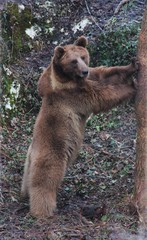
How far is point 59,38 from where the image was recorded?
39.3ft

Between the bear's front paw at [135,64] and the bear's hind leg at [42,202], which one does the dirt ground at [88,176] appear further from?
the bear's front paw at [135,64]

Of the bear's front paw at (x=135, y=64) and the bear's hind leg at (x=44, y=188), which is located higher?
the bear's front paw at (x=135, y=64)

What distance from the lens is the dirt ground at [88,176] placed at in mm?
7117

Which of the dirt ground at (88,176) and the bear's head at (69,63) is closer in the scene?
the dirt ground at (88,176)

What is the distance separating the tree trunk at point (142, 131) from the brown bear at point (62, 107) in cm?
Answer: 70

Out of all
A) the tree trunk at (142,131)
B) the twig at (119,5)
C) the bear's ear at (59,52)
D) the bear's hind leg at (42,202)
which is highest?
the twig at (119,5)

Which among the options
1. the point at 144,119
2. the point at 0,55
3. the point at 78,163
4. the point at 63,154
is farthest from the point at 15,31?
the point at 144,119

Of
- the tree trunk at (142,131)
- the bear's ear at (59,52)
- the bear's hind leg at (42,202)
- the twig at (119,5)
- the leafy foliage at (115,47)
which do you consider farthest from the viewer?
the twig at (119,5)

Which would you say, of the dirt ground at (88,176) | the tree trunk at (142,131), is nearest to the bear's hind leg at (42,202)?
the dirt ground at (88,176)

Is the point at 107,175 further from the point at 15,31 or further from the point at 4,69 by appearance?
the point at 15,31

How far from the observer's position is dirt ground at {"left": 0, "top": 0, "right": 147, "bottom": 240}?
280 inches

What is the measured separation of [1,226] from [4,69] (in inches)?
160

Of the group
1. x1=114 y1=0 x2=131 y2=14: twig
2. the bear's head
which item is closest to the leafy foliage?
x1=114 y1=0 x2=131 y2=14: twig

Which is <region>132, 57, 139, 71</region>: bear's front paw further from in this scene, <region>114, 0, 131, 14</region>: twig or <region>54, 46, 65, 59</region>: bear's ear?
<region>114, 0, 131, 14</region>: twig
